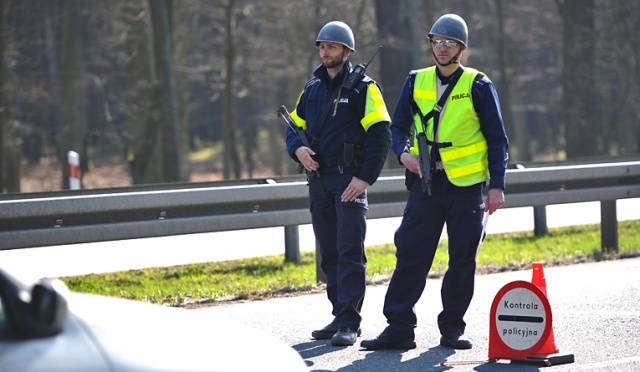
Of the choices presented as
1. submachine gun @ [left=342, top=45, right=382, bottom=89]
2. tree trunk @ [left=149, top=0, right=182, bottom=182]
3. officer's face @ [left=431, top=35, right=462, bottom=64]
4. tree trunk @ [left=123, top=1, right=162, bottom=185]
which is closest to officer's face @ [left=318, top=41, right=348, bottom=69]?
submachine gun @ [left=342, top=45, right=382, bottom=89]

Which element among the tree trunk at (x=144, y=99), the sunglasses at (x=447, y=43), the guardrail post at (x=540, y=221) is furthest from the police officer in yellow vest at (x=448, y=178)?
the tree trunk at (x=144, y=99)

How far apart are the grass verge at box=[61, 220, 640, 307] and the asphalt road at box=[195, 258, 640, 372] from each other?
37 centimetres

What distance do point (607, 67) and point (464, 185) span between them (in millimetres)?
34128

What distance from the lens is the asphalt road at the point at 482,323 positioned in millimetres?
6328

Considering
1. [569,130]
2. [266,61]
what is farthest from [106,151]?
[569,130]

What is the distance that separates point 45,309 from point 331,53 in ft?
13.9

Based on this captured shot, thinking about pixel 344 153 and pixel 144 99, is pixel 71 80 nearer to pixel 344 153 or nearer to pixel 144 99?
pixel 144 99

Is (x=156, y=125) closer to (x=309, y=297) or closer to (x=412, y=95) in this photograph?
→ (x=309, y=297)

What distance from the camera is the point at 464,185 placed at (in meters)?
6.62

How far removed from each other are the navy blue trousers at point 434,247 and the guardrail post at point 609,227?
15.9 feet

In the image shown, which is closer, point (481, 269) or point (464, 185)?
point (464, 185)

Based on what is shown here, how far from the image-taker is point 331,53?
22.9 feet

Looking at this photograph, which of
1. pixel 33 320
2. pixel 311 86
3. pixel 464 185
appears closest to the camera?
pixel 33 320

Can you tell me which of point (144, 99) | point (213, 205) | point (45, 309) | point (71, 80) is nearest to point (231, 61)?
point (71, 80)
